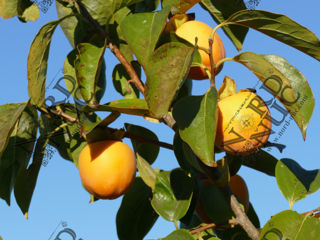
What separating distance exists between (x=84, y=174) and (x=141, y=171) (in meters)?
0.20

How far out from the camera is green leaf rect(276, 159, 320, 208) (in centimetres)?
185

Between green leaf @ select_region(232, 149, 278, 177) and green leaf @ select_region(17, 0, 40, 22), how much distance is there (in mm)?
1032

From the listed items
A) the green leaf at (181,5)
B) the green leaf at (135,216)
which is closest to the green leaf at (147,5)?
the green leaf at (181,5)

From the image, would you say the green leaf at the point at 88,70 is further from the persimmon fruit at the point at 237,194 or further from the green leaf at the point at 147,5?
the persimmon fruit at the point at 237,194

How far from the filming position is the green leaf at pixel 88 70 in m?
1.68

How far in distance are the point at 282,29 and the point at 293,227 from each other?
2.08ft

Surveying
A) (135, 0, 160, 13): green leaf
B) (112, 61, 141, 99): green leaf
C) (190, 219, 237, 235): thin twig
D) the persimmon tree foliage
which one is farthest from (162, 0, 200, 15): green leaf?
(190, 219, 237, 235): thin twig

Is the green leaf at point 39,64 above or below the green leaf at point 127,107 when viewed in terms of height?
above

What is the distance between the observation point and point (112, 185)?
5.69 ft

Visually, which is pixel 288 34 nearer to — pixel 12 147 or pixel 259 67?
pixel 259 67

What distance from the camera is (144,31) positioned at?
1.60 meters

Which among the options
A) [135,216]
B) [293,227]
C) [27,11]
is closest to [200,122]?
[293,227]

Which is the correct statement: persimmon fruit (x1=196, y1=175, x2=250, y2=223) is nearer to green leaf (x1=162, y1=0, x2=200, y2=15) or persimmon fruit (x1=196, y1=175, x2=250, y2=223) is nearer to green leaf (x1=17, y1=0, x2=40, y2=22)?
green leaf (x1=162, y1=0, x2=200, y2=15)

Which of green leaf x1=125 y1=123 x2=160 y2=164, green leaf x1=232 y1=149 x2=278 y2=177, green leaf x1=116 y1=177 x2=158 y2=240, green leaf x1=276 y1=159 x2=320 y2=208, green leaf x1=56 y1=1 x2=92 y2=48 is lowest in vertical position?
green leaf x1=116 y1=177 x2=158 y2=240
